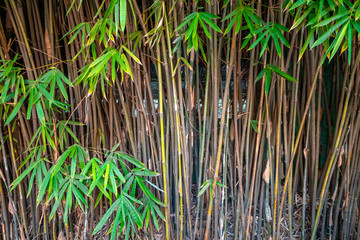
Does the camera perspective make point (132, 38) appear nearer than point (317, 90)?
Yes

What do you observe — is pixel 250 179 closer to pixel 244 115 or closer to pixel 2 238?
pixel 244 115

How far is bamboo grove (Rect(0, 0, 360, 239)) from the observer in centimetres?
136

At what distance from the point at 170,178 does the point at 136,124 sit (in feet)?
0.99

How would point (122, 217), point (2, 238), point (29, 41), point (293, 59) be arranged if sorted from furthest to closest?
point (2, 238) → point (29, 41) → point (293, 59) → point (122, 217)

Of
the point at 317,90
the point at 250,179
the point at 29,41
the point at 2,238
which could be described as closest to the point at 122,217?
the point at 250,179

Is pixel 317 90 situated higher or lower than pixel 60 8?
lower

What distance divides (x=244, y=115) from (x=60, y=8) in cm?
96

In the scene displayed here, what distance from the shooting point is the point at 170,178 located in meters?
1.57

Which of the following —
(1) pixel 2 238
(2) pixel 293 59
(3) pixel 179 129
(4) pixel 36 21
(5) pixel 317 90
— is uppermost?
(4) pixel 36 21

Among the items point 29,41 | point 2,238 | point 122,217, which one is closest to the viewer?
point 122,217

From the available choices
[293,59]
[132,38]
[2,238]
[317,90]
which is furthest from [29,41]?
[317,90]

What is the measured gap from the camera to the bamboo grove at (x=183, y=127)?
1359mm

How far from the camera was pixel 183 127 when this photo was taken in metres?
1.42

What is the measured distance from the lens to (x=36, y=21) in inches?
59.7
